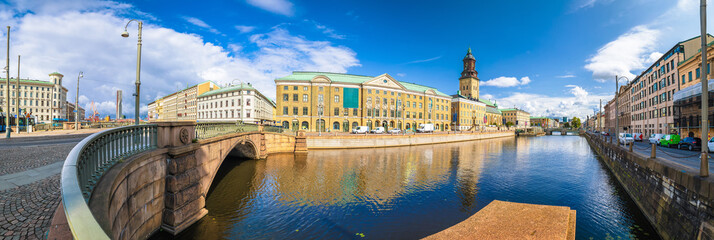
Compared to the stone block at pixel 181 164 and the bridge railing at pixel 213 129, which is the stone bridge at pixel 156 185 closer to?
the stone block at pixel 181 164

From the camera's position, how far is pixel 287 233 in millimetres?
11969

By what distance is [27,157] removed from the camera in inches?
438

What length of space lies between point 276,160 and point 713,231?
31.5m

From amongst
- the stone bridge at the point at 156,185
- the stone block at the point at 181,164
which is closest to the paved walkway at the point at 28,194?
the stone bridge at the point at 156,185

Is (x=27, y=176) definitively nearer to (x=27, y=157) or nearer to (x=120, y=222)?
(x=120, y=222)

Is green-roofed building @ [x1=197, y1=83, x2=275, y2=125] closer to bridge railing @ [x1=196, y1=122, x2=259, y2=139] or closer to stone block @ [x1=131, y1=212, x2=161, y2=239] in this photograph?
bridge railing @ [x1=196, y1=122, x2=259, y2=139]


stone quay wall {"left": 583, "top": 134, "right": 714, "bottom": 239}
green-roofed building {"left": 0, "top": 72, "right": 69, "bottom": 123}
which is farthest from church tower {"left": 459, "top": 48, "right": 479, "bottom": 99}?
green-roofed building {"left": 0, "top": 72, "right": 69, "bottom": 123}

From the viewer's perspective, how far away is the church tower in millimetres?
126812

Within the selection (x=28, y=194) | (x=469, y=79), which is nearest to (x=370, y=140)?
(x=28, y=194)

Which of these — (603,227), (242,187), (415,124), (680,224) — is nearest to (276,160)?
(242,187)

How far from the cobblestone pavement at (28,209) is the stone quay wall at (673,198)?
1829cm

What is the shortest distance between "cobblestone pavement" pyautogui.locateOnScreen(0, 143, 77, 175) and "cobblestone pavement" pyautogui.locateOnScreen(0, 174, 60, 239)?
282cm

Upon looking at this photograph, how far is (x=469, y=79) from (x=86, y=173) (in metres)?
138

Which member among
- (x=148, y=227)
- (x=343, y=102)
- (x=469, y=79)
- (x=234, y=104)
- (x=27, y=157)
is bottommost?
(x=148, y=227)
